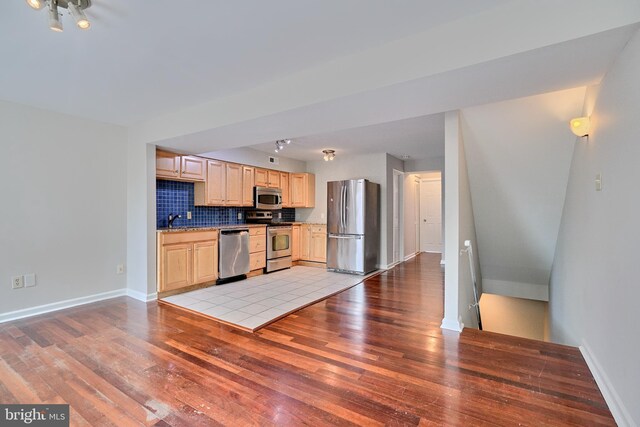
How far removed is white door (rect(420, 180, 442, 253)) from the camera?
8.81m

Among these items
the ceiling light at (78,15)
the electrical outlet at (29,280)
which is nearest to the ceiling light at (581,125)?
the ceiling light at (78,15)

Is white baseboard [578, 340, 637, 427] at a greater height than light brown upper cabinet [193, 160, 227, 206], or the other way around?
light brown upper cabinet [193, 160, 227, 206]

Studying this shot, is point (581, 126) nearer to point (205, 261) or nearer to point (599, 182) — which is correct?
point (599, 182)

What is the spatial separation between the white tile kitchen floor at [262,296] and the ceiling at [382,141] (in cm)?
235

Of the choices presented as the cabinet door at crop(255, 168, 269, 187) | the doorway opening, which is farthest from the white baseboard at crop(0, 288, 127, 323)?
the doorway opening

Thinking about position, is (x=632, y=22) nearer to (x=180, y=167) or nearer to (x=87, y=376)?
(x=87, y=376)

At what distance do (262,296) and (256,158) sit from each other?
2837 millimetres

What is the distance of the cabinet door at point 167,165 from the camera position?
416 centimetres

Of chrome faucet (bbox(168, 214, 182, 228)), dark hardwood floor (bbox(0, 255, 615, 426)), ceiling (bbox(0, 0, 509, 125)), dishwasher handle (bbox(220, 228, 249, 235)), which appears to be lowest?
dark hardwood floor (bbox(0, 255, 615, 426))

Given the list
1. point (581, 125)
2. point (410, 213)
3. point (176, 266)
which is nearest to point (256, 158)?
point (176, 266)

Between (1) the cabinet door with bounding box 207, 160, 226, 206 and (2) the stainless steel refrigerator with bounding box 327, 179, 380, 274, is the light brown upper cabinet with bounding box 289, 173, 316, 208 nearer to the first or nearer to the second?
(2) the stainless steel refrigerator with bounding box 327, 179, 380, 274

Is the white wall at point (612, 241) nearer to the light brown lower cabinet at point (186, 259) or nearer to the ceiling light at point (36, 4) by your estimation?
the ceiling light at point (36, 4)

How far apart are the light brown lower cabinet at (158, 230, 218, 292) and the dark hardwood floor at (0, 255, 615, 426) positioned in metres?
0.85

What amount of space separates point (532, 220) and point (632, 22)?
2682 millimetres
